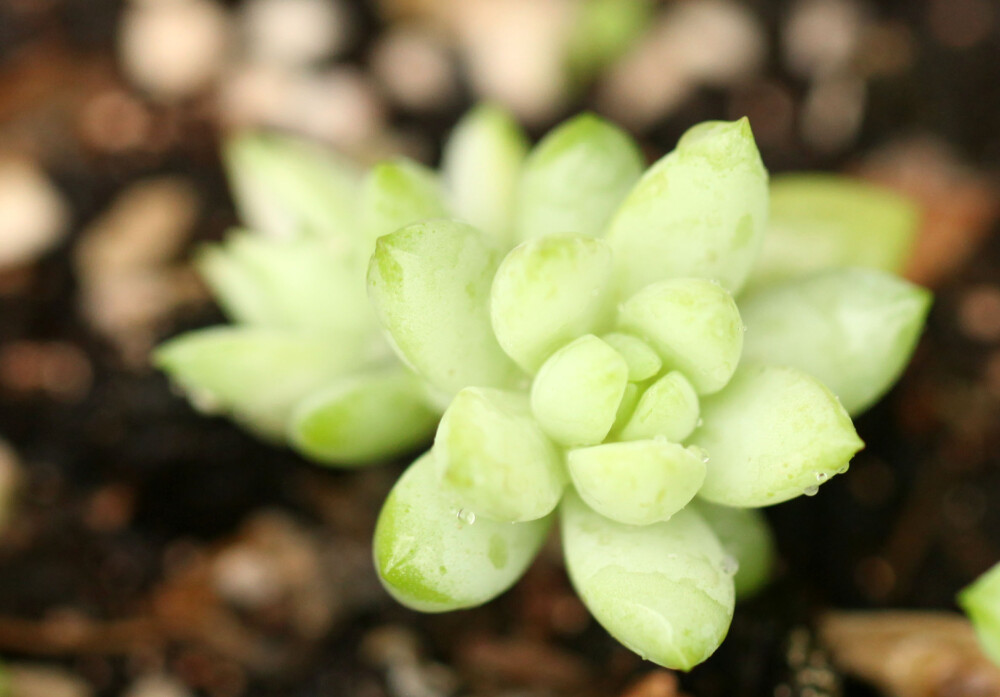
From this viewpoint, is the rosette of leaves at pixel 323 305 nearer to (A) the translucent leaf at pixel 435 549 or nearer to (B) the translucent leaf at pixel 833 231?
(A) the translucent leaf at pixel 435 549

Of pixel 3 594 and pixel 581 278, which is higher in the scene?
pixel 581 278

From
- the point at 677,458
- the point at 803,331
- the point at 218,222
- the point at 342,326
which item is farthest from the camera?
the point at 218,222

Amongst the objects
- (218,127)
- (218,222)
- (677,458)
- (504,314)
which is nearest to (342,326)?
(504,314)

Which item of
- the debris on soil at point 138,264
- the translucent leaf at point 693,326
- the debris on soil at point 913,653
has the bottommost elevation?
the debris on soil at point 913,653

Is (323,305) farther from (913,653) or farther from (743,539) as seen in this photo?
(913,653)

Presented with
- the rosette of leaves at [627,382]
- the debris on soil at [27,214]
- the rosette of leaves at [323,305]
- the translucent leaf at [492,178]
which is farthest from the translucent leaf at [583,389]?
the debris on soil at [27,214]

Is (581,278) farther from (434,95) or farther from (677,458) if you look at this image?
(434,95)
